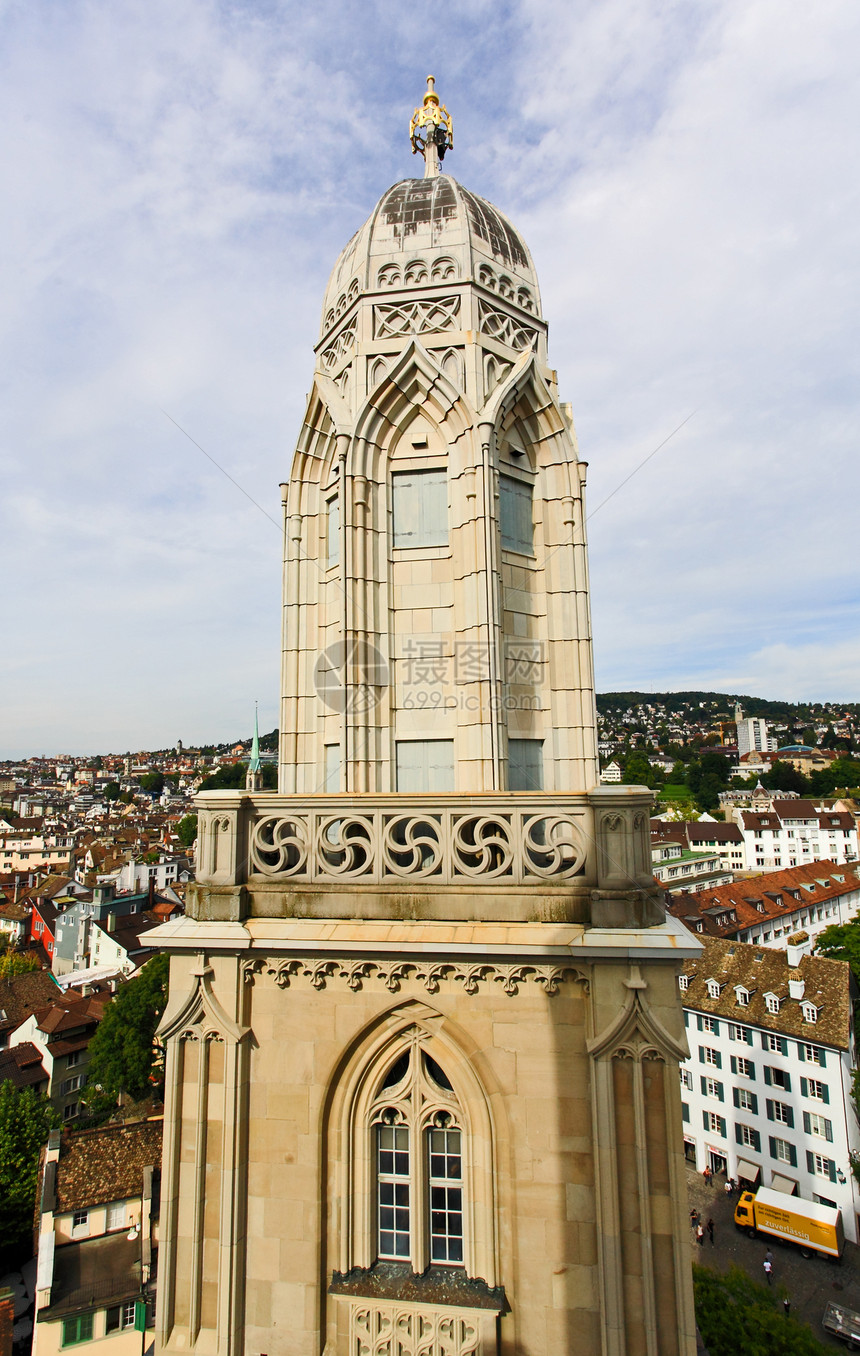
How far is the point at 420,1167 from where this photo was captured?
6125mm

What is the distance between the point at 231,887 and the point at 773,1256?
43.0 m

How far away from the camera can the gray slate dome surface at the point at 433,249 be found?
9812 mm

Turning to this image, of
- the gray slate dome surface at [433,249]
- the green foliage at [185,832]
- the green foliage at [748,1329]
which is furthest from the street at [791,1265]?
the green foliage at [185,832]

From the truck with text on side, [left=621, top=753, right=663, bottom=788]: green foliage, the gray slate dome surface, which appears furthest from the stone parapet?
[left=621, top=753, right=663, bottom=788]: green foliage

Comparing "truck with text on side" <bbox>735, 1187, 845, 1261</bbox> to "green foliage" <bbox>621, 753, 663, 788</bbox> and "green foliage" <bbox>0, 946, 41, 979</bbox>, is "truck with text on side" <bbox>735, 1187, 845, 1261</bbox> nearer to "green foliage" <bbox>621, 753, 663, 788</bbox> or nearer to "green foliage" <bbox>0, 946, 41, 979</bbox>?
"green foliage" <bbox>0, 946, 41, 979</bbox>

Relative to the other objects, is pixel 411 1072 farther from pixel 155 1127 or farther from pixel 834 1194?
pixel 834 1194

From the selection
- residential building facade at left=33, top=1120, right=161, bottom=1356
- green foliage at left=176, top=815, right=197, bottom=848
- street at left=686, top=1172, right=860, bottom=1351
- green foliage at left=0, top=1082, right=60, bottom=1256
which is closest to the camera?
residential building facade at left=33, top=1120, right=161, bottom=1356

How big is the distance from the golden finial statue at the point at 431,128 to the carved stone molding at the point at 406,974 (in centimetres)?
1195

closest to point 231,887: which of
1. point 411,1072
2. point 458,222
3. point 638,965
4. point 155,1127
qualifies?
point 411,1072

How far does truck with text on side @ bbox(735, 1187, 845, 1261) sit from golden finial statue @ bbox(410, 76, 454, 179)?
148ft

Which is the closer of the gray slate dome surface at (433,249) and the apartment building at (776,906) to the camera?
the gray slate dome surface at (433,249)

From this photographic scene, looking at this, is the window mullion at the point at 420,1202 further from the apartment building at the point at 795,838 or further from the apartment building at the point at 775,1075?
the apartment building at the point at 795,838

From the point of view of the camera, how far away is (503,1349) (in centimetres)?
562

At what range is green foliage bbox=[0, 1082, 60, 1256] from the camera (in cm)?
3809
